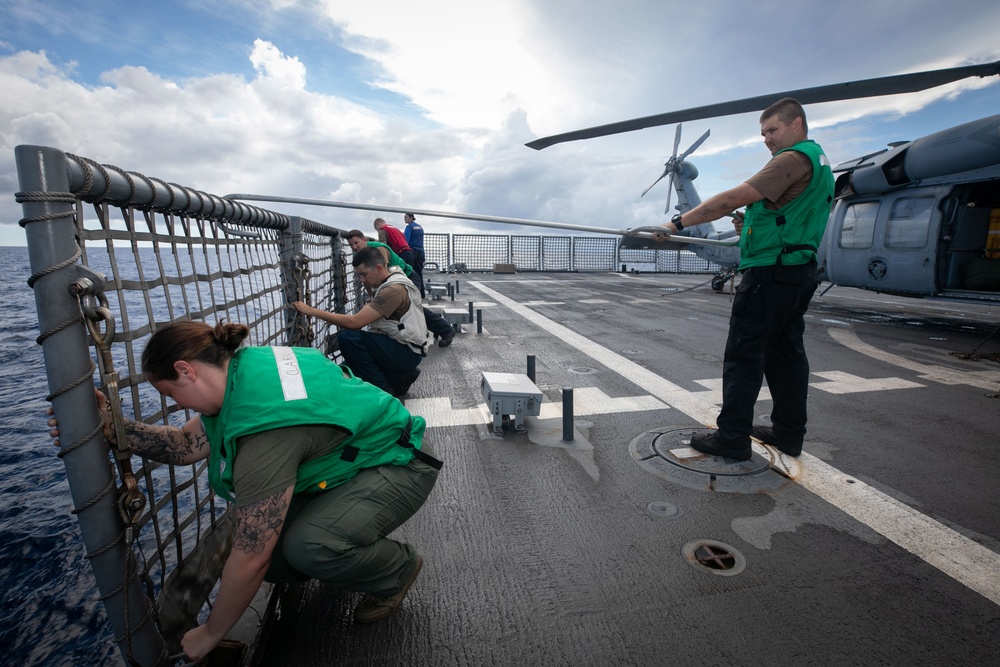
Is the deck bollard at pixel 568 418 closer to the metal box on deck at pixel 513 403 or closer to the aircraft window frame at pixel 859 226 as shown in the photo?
the metal box on deck at pixel 513 403

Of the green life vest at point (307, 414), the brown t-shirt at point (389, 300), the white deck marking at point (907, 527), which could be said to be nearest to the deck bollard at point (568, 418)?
the white deck marking at point (907, 527)

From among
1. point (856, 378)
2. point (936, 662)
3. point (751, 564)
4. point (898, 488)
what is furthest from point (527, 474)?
point (856, 378)

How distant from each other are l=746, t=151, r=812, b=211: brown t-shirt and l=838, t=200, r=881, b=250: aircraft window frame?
25.7 feet

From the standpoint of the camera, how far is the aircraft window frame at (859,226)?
884 cm

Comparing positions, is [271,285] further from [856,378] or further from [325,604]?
[856,378]

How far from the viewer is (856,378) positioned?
5.28m

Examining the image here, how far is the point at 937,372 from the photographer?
5473mm

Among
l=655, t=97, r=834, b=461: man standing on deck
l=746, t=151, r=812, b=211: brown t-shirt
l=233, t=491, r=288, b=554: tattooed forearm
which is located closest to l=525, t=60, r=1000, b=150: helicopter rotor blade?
l=655, t=97, r=834, b=461: man standing on deck

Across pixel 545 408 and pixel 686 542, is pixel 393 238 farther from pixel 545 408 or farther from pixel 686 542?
pixel 686 542

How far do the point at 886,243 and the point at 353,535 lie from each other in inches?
406

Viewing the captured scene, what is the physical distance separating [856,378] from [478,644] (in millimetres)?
5291

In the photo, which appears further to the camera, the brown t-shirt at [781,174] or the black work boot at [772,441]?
the black work boot at [772,441]

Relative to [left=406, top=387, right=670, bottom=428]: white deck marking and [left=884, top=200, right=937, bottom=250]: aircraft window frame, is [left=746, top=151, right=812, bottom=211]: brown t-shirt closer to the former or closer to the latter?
[left=406, top=387, right=670, bottom=428]: white deck marking

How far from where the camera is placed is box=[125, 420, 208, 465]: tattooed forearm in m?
1.72
